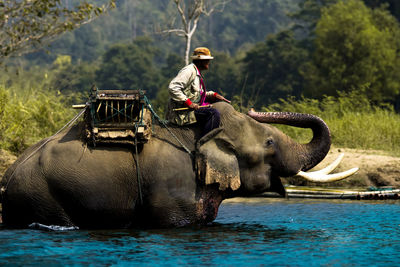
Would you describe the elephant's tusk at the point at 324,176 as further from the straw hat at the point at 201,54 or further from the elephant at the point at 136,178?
the straw hat at the point at 201,54

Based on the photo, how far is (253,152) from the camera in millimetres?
8055

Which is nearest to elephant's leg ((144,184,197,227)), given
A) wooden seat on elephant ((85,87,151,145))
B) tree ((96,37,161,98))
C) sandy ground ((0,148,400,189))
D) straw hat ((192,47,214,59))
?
wooden seat on elephant ((85,87,151,145))

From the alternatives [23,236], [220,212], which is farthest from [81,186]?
[220,212]

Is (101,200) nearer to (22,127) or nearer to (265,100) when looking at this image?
(22,127)

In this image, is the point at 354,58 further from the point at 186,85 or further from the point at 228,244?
the point at 228,244

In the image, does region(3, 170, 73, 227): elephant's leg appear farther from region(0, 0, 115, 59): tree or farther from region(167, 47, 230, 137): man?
region(0, 0, 115, 59): tree

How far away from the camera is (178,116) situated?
7.98 metres

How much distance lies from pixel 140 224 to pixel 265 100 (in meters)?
39.3

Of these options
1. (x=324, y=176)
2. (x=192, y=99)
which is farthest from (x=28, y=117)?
(x=324, y=176)

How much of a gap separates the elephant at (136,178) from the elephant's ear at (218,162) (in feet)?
0.04

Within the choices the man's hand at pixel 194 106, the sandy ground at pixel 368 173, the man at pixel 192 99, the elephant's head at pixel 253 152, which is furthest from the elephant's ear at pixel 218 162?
the sandy ground at pixel 368 173

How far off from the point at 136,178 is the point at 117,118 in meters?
0.72

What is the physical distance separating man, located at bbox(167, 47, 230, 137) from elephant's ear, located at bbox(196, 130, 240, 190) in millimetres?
192

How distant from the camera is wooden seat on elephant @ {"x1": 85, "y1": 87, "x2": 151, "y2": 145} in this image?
7.44m
